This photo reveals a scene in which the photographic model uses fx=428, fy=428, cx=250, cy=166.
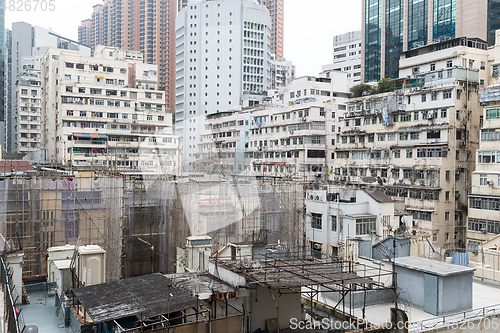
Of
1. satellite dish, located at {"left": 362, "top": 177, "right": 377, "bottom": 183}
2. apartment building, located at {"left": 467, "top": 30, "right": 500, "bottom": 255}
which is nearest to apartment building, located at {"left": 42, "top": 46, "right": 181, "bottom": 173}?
satellite dish, located at {"left": 362, "top": 177, "right": 377, "bottom": 183}

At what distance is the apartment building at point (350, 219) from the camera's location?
65.6 feet

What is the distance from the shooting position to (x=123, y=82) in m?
42.6

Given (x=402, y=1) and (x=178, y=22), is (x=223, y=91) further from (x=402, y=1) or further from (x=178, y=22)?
(x=402, y=1)

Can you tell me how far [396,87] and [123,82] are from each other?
86.2ft

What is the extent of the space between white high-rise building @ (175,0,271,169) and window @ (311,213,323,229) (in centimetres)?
4095

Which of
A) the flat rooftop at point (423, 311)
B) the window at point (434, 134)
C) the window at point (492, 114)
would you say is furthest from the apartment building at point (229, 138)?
the flat rooftop at point (423, 311)

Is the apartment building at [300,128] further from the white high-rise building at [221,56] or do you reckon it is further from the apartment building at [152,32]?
the apartment building at [152,32]

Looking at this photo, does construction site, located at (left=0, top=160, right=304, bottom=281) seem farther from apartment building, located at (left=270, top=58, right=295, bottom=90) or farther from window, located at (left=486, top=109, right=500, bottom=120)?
apartment building, located at (left=270, top=58, right=295, bottom=90)

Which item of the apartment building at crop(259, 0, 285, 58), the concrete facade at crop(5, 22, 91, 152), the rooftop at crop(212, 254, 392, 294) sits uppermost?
the apartment building at crop(259, 0, 285, 58)

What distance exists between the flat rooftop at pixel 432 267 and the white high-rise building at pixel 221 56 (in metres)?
51.7

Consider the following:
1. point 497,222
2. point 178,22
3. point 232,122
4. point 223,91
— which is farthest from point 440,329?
point 178,22

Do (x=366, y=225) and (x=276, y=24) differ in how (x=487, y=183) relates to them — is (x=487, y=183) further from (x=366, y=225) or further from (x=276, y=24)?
(x=276, y=24)

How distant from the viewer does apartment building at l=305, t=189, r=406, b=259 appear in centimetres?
2000

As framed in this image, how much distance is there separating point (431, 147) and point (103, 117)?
28153 mm
